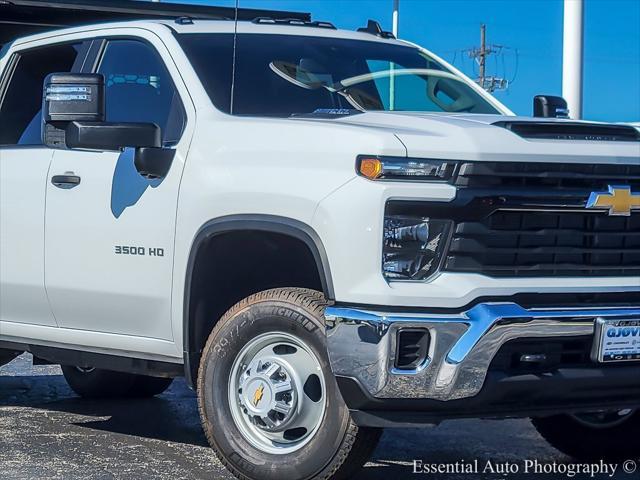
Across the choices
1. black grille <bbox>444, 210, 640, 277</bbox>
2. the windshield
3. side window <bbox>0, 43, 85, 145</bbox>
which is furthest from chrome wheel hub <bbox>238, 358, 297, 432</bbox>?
side window <bbox>0, 43, 85, 145</bbox>

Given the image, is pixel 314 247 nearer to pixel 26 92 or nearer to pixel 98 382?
pixel 26 92

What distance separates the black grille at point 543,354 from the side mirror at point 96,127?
1.71 metres

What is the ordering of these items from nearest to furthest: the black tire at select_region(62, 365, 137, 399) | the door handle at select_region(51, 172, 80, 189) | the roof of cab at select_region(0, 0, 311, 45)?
the door handle at select_region(51, 172, 80, 189), the black tire at select_region(62, 365, 137, 399), the roof of cab at select_region(0, 0, 311, 45)

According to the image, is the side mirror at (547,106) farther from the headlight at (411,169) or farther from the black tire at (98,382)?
the black tire at (98,382)

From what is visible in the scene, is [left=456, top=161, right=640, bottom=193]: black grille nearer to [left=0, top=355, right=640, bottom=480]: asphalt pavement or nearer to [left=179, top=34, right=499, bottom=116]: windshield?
[left=179, top=34, right=499, bottom=116]: windshield

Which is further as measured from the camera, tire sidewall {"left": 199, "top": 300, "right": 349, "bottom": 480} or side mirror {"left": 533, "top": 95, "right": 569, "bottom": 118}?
side mirror {"left": 533, "top": 95, "right": 569, "bottom": 118}

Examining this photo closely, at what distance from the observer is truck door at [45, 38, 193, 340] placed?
5.53 m

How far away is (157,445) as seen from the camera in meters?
6.38

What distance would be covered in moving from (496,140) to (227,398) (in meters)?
1.47

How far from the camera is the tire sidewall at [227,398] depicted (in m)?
4.82

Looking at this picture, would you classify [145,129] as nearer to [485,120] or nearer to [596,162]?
[485,120]

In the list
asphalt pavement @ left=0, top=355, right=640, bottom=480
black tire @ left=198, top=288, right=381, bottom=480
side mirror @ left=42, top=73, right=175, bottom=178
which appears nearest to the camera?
black tire @ left=198, top=288, right=381, bottom=480

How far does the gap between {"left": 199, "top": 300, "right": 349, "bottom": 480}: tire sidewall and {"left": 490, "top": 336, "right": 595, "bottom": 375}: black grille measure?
0.62 metres

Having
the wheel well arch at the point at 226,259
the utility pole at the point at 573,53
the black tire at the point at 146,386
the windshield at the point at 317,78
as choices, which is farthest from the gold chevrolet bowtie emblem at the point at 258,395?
the utility pole at the point at 573,53
